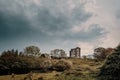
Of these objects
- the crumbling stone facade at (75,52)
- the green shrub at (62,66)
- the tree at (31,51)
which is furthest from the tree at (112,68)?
the crumbling stone facade at (75,52)

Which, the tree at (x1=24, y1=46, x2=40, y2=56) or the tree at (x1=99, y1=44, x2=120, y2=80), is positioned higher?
the tree at (x1=24, y1=46, x2=40, y2=56)

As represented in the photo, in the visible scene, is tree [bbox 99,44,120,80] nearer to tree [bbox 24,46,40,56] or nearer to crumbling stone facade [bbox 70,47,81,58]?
tree [bbox 24,46,40,56]

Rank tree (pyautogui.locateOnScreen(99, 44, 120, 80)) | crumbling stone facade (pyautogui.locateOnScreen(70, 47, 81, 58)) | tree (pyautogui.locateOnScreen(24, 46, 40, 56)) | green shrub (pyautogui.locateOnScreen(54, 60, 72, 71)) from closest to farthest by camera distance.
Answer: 1. tree (pyautogui.locateOnScreen(99, 44, 120, 80))
2. green shrub (pyautogui.locateOnScreen(54, 60, 72, 71))
3. tree (pyautogui.locateOnScreen(24, 46, 40, 56))
4. crumbling stone facade (pyautogui.locateOnScreen(70, 47, 81, 58))

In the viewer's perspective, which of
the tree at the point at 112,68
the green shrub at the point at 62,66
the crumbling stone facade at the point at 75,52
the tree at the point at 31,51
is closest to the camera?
the tree at the point at 112,68

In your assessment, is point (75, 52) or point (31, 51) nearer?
point (31, 51)

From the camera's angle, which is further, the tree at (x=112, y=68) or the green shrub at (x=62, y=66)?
the green shrub at (x=62, y=66)

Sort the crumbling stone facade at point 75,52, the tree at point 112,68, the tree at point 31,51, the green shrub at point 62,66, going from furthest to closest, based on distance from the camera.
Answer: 1. the crumbling stone facade at point 75,52
2. the tree at point 31,51
3. the green shrub at point 62,66
4. the tree at point 112,68

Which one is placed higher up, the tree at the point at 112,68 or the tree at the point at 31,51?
the tree at the point at 31,51

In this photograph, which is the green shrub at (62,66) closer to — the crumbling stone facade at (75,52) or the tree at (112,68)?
the tree at (112,68)

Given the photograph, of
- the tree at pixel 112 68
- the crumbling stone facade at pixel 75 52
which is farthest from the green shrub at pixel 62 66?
the crumbling stone facade at pixel 75 52

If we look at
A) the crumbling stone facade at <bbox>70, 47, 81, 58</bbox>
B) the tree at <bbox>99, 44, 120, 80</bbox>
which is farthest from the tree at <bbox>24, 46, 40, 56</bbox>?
the tree at <bbox>99, 44, 120, 80</bbox>

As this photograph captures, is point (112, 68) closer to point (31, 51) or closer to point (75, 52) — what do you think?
point (31, 51)

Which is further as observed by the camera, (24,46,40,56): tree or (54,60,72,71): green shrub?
(24,46,40,56): tree

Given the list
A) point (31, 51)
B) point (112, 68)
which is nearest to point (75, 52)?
point (31, 51)
